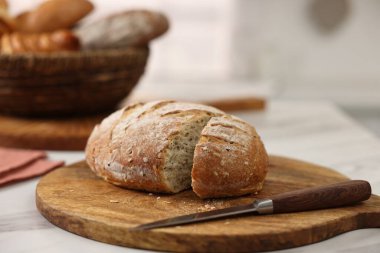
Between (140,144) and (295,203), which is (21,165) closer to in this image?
(140,144)

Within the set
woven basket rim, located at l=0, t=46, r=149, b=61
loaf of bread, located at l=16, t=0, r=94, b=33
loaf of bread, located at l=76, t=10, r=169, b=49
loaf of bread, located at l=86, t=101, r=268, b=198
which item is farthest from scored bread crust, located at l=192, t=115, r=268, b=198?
loaf of bread, located at l=16, t=0, r=94, b=33

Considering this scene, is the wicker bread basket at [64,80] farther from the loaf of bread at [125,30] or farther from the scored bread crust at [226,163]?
the scored bread crust at [226,163]

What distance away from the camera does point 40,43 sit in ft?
6.33

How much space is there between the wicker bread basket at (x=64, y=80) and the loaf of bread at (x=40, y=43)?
0.23 ft

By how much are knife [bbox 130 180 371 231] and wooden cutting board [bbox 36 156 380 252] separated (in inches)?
0.5

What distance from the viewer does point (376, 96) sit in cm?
352

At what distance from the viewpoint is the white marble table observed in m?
1.00

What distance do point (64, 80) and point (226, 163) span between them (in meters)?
0.92

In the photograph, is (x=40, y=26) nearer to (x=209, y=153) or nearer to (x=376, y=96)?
(x=209, y=153)

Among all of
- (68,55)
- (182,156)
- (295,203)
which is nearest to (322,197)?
(295,203)

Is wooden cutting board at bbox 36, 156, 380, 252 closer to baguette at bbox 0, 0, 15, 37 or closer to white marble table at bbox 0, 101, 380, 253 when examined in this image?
white marble table at bbox 0, 101, 380, 253

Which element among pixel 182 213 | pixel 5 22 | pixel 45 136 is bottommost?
pixel 45 136

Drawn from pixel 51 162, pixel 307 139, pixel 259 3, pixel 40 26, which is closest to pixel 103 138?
pixel 51 162

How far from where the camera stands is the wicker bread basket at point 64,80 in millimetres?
1830
